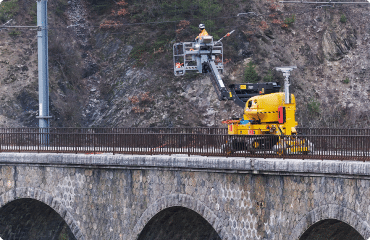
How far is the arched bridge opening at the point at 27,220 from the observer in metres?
20.3

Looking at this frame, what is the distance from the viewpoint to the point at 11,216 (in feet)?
67.5

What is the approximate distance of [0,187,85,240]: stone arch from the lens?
18.2m

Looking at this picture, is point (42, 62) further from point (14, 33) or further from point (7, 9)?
point (7, 9)

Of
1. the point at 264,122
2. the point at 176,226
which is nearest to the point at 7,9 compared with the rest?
the point at 176,226

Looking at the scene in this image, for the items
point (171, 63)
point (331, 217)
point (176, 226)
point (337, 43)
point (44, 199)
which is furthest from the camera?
point (171, 63)

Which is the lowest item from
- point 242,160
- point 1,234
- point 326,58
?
point 1,234

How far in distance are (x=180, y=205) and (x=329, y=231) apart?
4709mm

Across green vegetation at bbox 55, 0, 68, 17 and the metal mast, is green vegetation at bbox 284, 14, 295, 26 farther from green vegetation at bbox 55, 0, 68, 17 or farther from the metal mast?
the metal mast

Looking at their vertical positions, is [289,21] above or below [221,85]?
above

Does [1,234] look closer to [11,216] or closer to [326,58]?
[11,216]

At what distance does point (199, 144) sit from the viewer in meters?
16.8

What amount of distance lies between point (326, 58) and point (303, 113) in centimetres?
569

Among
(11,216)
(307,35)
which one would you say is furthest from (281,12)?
(11,216)

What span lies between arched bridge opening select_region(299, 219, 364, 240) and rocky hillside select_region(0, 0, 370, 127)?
1787 centimetres
